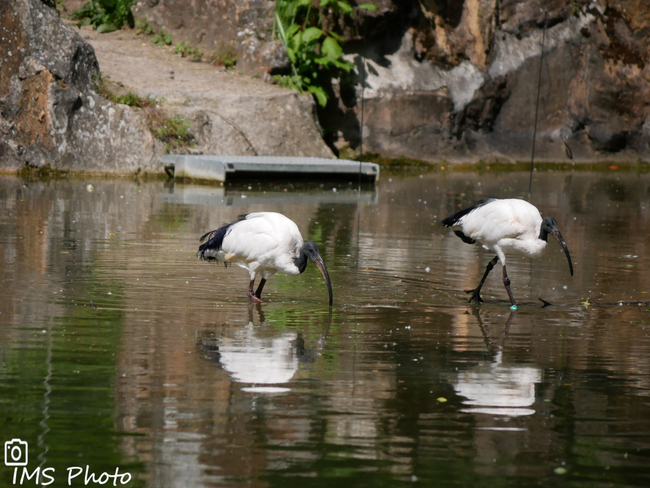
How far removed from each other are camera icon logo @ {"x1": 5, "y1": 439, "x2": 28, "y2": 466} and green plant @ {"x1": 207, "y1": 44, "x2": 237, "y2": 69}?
1936cm

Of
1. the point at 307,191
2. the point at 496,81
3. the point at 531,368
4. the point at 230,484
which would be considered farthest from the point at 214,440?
the point at 496,81

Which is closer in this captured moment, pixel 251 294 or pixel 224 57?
pixel 251 294

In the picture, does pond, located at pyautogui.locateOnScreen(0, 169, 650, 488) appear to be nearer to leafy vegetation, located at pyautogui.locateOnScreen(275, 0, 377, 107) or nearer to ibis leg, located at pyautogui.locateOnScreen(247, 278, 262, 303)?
ibis leg, located at pyautogui.locateOnScreen(247, 278, 262, 303)

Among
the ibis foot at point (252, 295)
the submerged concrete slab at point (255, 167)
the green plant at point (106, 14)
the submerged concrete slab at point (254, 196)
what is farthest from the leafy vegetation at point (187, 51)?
the ibis foot at point (252, 295)

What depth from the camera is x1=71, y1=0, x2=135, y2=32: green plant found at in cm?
2450

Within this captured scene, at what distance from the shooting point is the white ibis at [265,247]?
772cm

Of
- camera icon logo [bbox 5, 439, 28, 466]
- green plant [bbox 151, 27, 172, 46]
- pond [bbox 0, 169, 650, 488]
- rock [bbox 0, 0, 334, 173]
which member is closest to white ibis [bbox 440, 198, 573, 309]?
pond [bbox 0, 169, 650, 488]

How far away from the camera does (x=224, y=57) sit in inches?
909

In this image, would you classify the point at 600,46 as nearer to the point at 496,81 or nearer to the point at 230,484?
the point at 496,81

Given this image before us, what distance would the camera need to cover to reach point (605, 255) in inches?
432

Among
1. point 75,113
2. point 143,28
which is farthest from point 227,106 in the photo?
point 143,28

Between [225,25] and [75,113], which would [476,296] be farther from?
[225,25]

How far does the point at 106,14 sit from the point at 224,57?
3.98 m

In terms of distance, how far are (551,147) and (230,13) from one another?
31.5ft
